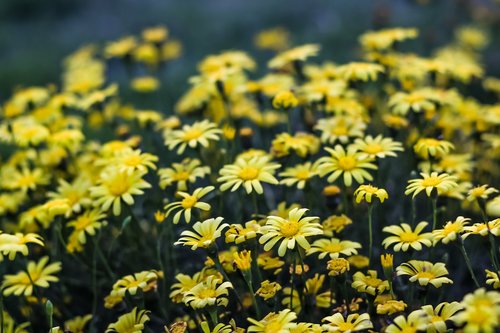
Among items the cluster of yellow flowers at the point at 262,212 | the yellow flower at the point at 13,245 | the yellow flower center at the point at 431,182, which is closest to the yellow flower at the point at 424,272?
the cluster of yellow flowers at the point at 262,212

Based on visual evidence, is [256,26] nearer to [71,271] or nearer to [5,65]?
[5,65]

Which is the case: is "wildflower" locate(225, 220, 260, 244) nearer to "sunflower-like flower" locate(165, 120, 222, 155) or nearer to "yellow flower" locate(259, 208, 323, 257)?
"yellow flower" locate(259, 208, 323, 257)

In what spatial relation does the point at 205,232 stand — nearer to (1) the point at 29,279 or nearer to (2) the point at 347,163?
(2) the point at 347,163

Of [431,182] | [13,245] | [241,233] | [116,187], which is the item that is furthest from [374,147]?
[13,245]

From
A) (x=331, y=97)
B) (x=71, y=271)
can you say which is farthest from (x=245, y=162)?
(x=71, y=271)

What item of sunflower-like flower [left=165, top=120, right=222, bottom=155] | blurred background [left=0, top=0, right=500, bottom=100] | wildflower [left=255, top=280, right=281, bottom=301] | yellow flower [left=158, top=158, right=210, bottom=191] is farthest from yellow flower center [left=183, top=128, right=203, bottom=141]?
blurred background [left=0, top=0, right=500, bottom=100]

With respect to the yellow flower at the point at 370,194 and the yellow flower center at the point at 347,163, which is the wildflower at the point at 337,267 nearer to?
the yellow flower at the point at 370,194
